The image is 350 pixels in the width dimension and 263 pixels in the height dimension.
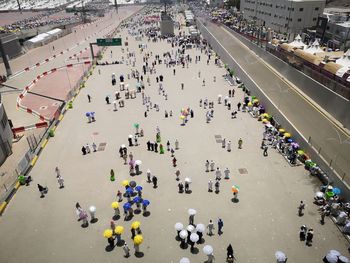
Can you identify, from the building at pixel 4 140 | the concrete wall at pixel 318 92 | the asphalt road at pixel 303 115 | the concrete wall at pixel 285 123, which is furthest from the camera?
the building at pixel 4 140

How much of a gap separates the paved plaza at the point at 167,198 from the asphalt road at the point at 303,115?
2.37m

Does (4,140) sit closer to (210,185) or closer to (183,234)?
(210,185)

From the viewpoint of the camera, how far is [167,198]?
1694 centimetres

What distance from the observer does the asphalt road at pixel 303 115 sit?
60.3 feet

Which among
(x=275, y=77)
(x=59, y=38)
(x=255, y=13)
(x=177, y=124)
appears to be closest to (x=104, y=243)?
(x=177, y=124)

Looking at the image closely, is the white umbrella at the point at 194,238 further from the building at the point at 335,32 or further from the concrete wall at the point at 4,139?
the building at the point at 335,32

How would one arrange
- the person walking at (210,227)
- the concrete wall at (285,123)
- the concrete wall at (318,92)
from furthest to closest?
the concrete wall at (318,92)
the concrete wall at (285,123)
the person walking at (210,227)

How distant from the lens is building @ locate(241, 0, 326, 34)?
63562 mm

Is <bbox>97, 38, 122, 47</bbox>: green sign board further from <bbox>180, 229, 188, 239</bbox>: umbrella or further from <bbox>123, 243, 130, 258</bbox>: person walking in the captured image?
<bbox>180, 229, 188, 239</bbox>: umbrella

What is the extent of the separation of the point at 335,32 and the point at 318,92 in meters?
35.1

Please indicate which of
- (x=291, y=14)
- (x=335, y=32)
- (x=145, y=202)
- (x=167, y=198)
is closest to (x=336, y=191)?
(x=167, y=198)

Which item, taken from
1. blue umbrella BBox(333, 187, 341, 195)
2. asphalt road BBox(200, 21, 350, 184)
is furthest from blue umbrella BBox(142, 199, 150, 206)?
asphalt road BBox(200, 21, 350, 184)

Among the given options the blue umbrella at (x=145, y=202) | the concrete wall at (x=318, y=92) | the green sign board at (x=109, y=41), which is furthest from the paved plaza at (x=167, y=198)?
the green sign board at (x=109, y=41)

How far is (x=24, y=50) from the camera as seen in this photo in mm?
61625
